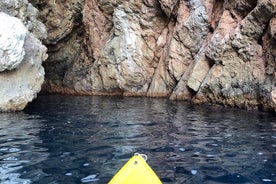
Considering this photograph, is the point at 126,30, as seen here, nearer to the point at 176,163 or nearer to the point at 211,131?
the point at 211,131

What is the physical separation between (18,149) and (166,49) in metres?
15.3

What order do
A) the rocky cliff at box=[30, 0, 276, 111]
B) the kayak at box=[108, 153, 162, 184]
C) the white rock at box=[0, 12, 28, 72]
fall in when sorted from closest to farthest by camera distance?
the kayak at box=[108, 153, 162, 184]
the white rock at box=[0, 12, 28, 72]
the rocky cliff at box=[30, 0, 276, 111]

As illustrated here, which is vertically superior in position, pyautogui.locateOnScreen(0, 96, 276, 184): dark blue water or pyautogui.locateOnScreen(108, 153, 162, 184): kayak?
pyautogui.locateOnScreen(108, 153, 162, 184): kayak

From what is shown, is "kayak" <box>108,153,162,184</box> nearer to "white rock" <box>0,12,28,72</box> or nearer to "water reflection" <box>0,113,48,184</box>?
"water reflection" <box>0,113,48,184</box>

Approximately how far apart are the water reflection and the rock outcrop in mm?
2410

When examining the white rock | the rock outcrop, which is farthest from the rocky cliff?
the white rock

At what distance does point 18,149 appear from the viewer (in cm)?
727

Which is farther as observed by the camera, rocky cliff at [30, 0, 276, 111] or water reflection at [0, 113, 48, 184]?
rocky cliff at [30, 0, 276, 111]

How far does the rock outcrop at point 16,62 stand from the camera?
13.2 meters

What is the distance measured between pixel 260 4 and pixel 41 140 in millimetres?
10052

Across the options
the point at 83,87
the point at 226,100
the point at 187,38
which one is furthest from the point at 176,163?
the point at 83,87

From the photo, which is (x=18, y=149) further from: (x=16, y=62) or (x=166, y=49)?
(x=166, y=49)

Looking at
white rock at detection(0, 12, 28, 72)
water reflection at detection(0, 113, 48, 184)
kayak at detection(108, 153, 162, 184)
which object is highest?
white rock at detection(0, 12, 28, 72)

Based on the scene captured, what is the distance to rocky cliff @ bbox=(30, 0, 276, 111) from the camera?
46.6 ft
